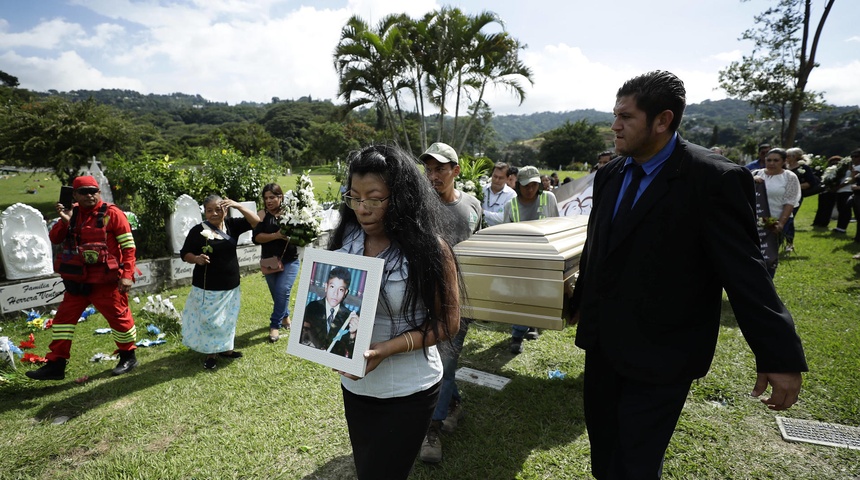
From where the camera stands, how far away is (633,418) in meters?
1.72

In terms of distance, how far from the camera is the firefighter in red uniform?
370cm

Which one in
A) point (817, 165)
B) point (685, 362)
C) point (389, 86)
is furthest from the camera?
point (389, 86)

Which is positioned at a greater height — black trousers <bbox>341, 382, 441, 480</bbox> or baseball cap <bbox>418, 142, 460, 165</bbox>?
baseball cap <bbox>418, 142, 460, 165</bbox>

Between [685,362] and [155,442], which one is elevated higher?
[685,362]

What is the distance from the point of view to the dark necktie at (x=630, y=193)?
1.75 meters

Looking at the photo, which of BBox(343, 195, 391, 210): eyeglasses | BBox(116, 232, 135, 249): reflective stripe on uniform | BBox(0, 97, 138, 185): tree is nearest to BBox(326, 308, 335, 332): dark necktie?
BBox(343, 195, 391, 210): eyeglasses

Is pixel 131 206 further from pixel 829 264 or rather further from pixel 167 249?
pixel 829 264

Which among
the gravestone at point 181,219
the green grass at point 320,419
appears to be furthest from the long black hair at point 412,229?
the gravestone at point 181,219

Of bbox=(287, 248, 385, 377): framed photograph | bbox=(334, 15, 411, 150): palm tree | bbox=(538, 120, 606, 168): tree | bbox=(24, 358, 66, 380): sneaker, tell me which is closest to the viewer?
bbox=(287, 248, 385, 377): framed photograph

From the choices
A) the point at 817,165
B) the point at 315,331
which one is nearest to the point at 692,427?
the point at 315,331

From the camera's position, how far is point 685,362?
1.62 m

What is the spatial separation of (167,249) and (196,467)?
16.3 ft

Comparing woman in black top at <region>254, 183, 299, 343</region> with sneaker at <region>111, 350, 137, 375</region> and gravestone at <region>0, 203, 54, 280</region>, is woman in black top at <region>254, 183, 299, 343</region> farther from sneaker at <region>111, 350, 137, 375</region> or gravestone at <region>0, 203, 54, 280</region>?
gravestone at <region>0, 203, 54, 280</region>

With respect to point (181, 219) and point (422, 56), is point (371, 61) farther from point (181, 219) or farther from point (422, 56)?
point (181, 219)
